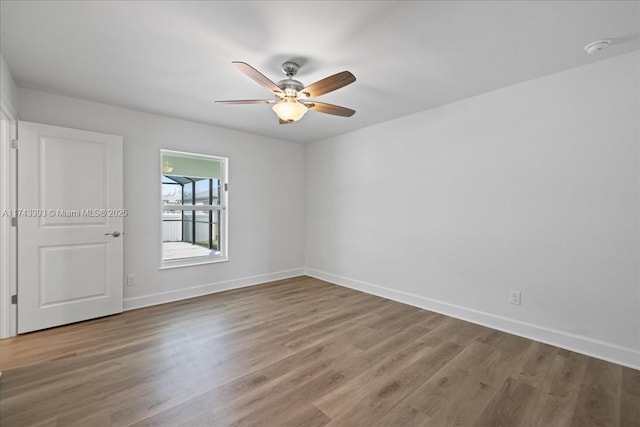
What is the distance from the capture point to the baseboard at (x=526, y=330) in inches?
89.8

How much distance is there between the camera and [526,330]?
2.74 meters

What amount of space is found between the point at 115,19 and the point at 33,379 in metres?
2.58

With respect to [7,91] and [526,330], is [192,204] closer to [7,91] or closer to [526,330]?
[7,91]

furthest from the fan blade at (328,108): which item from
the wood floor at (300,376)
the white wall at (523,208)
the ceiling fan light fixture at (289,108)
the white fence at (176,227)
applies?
the white fence at (176,227)

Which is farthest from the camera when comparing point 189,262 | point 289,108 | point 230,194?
point 230,194

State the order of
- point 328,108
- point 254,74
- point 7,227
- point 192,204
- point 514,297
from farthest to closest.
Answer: point 192,204
point 514,297
point 7,227
point 328,108
point 254,74

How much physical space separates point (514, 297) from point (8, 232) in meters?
5.00

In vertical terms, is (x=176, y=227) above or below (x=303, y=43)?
below

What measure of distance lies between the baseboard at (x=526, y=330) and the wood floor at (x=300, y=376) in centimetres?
9

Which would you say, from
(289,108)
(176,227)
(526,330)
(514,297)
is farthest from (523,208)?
(176,227)

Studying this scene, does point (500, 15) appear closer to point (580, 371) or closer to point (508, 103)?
point (508, 103)

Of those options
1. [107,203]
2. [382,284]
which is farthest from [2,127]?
[382,284]

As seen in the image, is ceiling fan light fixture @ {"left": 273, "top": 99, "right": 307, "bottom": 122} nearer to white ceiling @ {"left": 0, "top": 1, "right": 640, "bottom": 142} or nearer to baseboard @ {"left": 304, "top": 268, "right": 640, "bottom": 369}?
white ceiling @ {"left": 0, "top": 1, "right": 640, "bottom": 142}

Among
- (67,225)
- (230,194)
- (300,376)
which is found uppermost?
(230,194)
